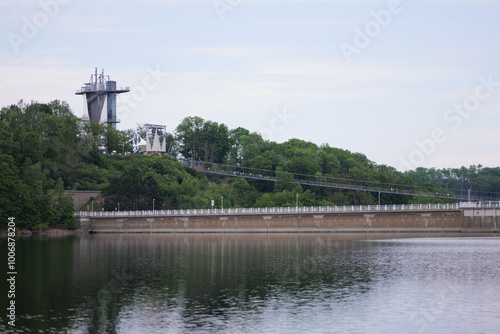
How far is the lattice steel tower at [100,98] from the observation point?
189 meters

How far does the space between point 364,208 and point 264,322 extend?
8288 cm

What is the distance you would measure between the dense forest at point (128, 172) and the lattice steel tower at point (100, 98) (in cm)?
748

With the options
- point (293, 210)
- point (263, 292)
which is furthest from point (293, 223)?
point (263, 292)

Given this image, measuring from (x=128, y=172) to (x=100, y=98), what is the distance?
58117mm

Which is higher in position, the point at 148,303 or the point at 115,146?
the point at 115,146

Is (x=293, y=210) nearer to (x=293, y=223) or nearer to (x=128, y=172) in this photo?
(x=293, y=223)

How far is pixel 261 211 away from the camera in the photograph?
407 ft

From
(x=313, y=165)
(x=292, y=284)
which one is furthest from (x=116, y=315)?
(x=313, y=165)

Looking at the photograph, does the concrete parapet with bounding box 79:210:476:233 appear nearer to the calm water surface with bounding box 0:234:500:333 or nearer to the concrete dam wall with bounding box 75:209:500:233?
the concrete dam wall with bounding box 75:209:500:233

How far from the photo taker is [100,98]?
190m

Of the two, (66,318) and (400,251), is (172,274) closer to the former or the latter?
(66,318)

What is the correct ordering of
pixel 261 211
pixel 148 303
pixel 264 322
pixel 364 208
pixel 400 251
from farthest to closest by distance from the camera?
pixel 261 211
pixel 364 208
pixel 400 251
pixel 148 303
pixel 264 322

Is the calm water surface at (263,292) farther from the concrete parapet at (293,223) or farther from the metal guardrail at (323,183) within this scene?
the metal guardrail at (323,183)

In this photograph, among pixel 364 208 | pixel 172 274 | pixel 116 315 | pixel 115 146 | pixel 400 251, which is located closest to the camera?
pixel 116 315
